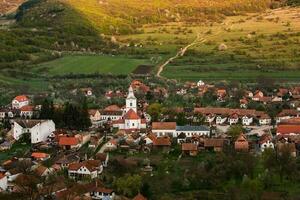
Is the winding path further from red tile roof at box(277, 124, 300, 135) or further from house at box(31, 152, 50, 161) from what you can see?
house at box(31, 152, 50, 161)

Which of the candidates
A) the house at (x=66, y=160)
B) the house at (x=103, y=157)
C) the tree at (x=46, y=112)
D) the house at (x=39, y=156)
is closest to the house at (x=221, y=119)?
the house at (x=103, y=157)

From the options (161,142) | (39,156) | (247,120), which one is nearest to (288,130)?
(247,120)

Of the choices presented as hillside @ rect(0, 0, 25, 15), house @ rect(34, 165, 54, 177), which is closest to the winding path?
house @ rect(34, 165, 54, 177)

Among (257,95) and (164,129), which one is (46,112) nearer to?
(164,129)

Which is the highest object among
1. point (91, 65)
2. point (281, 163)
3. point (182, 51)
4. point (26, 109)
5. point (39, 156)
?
point (182, 51)

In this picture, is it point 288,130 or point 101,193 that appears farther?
point 288,130
